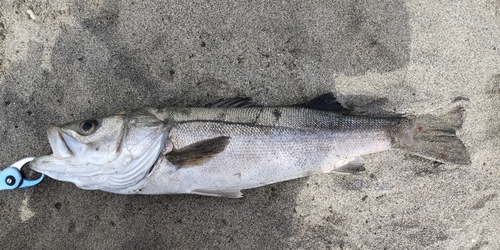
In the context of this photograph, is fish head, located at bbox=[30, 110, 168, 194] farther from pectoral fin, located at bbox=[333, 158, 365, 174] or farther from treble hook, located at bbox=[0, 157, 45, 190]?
pectoral fin, located at bbox=[333, 158, 365, 174]

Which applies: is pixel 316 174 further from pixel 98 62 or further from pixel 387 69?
pixel 98 62

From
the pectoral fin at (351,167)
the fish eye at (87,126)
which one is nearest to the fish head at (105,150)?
the fish eye at (87,126)

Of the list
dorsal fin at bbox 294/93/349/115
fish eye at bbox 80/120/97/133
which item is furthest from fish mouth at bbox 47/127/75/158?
dorsal fin at bbox 294/93/349/115

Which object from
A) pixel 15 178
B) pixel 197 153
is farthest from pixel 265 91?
pixel 15 178

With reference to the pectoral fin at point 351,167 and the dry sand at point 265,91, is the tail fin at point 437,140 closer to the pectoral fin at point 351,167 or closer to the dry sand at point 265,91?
the dry sand at point 265,91

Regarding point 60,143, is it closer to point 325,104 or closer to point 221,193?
point 221,193

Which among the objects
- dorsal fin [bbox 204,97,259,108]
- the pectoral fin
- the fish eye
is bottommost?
the pectoral fin

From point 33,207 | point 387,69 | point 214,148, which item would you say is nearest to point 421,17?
point 387,69
